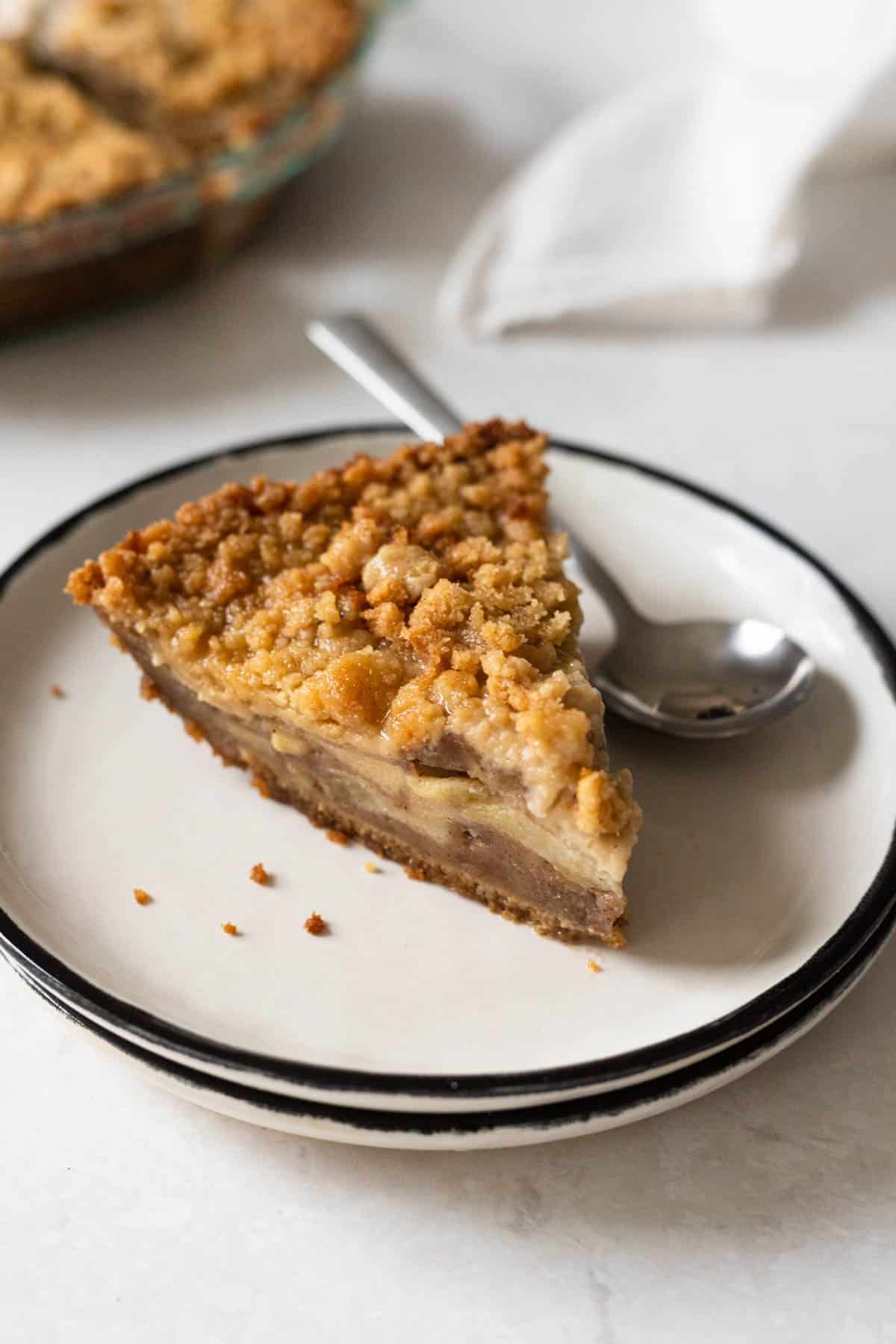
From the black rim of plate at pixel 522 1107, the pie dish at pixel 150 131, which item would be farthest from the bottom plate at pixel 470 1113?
the pie dish at pixel 150 131

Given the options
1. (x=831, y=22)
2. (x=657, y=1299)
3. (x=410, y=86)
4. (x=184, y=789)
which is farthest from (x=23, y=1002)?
(x=410, y=86)

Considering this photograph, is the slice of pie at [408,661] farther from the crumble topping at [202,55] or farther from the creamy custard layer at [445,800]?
the crumble topping at [202,55]

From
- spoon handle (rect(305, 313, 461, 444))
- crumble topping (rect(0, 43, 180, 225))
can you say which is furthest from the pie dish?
spoon handle (rect(305, 313, 461, 444))

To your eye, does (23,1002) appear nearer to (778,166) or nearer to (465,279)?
(465,279)

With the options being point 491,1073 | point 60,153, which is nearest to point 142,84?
point 60,153

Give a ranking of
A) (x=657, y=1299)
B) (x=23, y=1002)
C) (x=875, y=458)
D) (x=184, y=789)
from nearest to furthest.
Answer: (x=657, y=1299)
(x=23, y=1002)
(x=184, y=789)
(x=875, y=458)

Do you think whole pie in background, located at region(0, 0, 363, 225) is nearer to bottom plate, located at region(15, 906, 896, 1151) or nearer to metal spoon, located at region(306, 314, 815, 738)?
metal spoon, located at region(306, 314, 815, 738)
